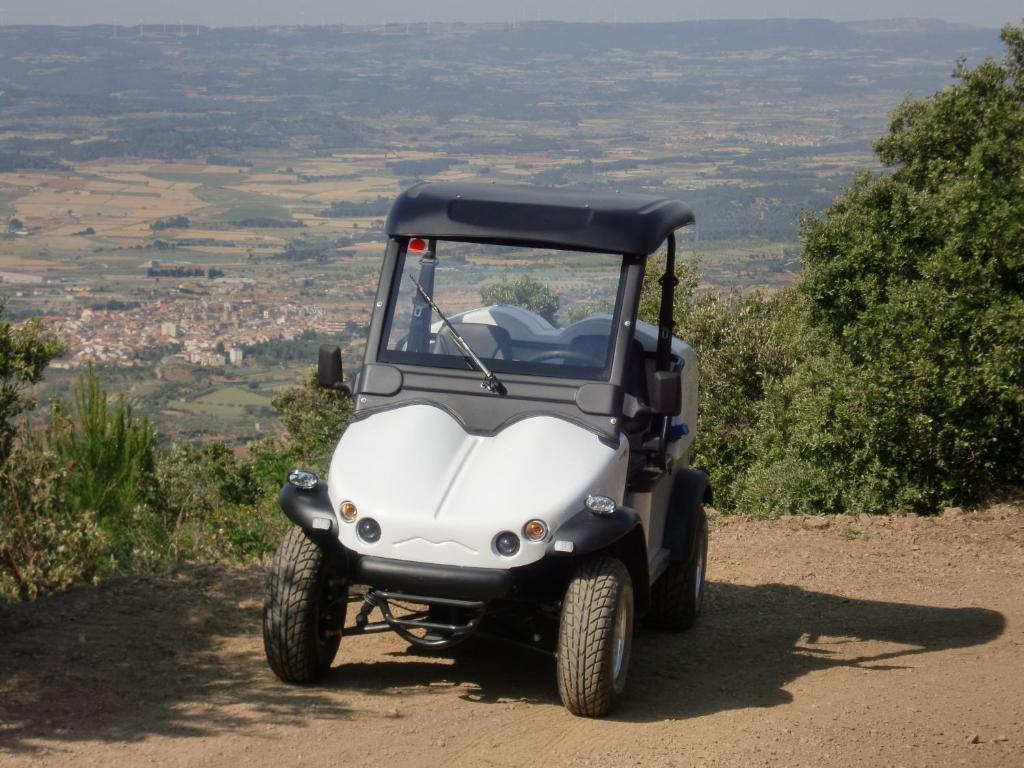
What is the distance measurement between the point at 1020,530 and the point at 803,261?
560 centimetres

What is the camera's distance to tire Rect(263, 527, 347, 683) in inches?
244

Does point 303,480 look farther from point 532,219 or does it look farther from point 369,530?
point 532,219

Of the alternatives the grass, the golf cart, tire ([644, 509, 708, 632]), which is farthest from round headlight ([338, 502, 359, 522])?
the grass

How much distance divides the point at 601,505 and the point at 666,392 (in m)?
0.90

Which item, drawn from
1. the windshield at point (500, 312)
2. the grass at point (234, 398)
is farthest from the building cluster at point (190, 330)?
the windshield at point (500, 312)

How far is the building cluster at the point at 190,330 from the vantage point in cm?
6316

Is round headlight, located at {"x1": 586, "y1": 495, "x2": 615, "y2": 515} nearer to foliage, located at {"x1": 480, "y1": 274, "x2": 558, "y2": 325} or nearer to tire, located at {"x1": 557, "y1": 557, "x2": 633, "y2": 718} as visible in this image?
tire, located at {"x1": 557, "y1": 557, "x2": 633, "y2": 718}

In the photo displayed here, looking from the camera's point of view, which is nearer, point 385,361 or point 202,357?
point 385,361

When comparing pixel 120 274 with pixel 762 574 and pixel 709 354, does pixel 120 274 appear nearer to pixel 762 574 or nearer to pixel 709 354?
pixel 709 354

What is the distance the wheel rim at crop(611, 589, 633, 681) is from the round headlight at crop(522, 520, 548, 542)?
1.54 feet

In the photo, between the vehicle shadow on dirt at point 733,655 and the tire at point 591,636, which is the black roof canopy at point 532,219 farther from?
the vehicle shadow on dirt at point 733,655

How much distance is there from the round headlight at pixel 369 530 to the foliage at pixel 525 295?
185cm

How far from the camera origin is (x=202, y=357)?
65125 millimetres

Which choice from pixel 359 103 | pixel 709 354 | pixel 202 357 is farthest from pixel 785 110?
pixel 709 354
